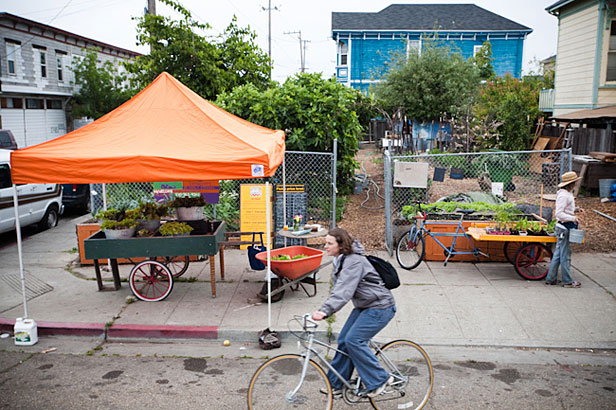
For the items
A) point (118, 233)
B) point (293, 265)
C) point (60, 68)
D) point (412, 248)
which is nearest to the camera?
point (293, 265)

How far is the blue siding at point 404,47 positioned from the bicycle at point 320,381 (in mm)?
34647

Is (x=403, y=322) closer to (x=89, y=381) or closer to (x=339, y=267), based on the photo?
(x=339, y=267)

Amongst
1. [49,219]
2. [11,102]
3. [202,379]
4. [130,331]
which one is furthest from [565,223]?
[11,102]

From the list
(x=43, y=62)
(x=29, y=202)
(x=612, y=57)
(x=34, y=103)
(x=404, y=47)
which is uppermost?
(x=404, y=47)

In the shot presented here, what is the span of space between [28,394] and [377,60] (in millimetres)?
35801

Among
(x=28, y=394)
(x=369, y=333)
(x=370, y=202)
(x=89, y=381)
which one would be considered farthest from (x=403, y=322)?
(x=370, y=202)

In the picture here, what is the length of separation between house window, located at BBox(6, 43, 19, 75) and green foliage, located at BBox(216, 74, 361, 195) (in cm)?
2160

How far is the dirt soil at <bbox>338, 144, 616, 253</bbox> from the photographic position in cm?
1116

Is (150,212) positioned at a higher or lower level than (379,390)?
higher

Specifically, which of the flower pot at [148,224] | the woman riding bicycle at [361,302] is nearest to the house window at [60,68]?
the flower pot at [148,224]

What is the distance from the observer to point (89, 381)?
5.84 m

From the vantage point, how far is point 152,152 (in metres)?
6.97

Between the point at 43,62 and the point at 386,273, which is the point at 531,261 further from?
the point at 43,62

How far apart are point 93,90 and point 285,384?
3495cm
